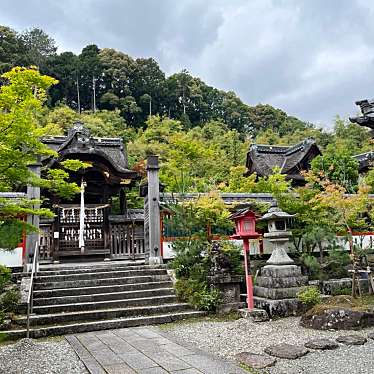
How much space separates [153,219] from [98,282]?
8.92 ft

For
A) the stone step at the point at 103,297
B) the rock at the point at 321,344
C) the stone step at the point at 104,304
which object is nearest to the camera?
the rock at the point at 321,344

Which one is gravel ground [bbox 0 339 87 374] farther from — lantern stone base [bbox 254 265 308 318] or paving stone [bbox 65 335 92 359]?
lantern stone base [bbox 254 265 308 318]

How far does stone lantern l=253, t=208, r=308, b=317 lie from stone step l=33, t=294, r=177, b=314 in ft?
7.37

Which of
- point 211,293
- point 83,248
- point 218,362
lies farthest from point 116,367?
point 83,248

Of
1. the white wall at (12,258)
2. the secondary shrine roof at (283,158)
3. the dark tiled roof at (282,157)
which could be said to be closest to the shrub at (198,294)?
the white wall at (12,258)

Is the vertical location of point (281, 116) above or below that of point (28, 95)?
above

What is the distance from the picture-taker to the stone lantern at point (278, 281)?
7.73m

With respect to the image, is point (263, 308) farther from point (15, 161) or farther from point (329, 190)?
point (15, 161)

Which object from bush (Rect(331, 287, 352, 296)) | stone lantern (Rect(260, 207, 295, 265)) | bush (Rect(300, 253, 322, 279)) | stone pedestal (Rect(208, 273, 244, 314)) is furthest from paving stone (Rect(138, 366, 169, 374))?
bush (Rect(331, 287, 352, 296))

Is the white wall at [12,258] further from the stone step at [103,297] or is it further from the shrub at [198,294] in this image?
the shrub at [198,294]

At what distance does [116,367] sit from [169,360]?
73cm

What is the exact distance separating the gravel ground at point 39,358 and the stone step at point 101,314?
99cm

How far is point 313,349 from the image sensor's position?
17.4 feet

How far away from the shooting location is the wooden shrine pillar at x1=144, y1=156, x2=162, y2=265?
10834 mm
